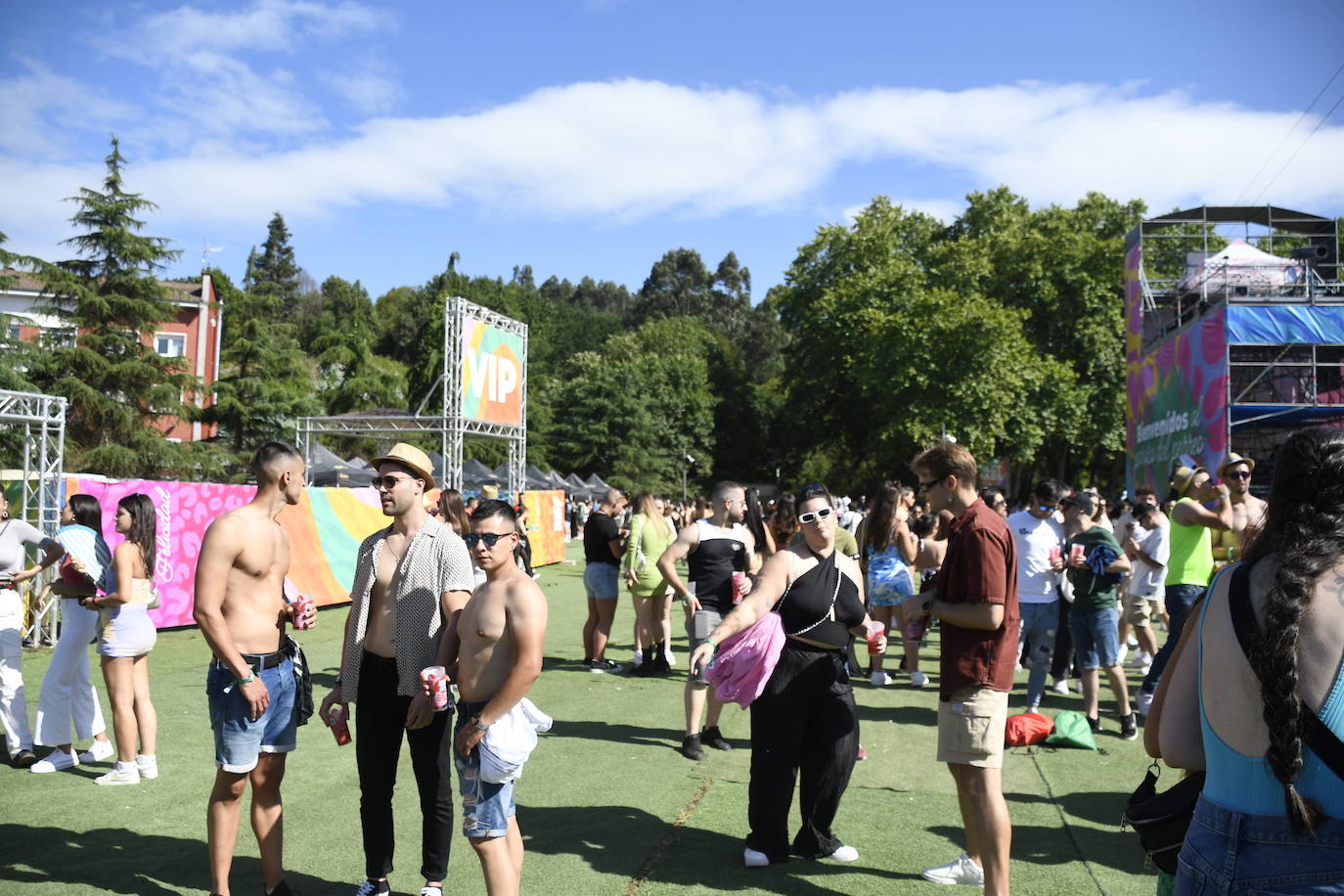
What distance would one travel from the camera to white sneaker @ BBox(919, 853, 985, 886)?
473 centimetres

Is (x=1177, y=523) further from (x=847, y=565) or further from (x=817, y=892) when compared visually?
(x=817, y=892)

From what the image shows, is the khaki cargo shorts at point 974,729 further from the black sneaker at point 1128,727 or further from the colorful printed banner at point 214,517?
the colorful printed banner at point 214,517

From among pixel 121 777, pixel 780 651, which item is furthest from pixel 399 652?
pixel 121 777

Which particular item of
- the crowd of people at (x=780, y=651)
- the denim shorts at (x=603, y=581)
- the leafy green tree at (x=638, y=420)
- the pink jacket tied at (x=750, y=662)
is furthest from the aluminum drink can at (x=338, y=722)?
the leafy green tree at (x=638, y=420)

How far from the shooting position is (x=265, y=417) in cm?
3784

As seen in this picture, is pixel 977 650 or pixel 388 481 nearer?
pixel 977 650

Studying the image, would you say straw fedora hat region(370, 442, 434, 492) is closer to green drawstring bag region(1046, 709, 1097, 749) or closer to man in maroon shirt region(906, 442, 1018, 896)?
man in maroon shirt region(906, 442, 1018, 896)

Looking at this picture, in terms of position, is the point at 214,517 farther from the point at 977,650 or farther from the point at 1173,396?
the point at 1173,396

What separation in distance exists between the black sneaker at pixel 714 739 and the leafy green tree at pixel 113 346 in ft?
90.2

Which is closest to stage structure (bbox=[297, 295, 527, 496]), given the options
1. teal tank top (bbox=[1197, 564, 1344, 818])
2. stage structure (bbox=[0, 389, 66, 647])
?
stage structure (bbox=[0, 389, 66, 647])

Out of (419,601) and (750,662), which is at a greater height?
(419,601)

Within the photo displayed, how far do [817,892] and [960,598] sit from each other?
1.52 metres

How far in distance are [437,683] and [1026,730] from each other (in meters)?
4.99

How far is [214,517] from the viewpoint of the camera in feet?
38.5
